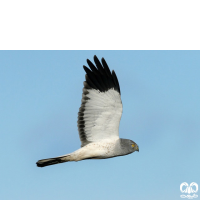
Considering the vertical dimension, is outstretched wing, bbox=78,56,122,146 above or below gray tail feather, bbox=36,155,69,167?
above

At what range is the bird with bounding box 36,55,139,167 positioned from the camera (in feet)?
33.3

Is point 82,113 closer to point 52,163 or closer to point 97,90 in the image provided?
point 97,90

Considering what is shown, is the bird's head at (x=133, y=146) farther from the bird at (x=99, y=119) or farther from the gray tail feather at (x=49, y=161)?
the gray tail feather at (x=49, y=161)

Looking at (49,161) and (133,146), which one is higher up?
(133,146)

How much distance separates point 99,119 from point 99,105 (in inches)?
18.0

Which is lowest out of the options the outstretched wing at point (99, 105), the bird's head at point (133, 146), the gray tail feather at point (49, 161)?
the gray tail feather at point (49, 161)

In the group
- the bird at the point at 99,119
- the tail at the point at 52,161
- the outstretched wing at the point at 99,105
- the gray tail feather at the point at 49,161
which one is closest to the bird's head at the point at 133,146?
the bird at the point at 99,119

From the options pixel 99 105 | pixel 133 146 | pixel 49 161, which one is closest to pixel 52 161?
pixel 49 161

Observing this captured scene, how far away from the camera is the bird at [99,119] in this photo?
10.1 m

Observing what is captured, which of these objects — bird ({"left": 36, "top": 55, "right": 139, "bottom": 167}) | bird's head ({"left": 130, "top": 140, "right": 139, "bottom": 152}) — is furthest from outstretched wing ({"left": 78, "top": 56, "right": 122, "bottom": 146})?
bird's head ({"left": 130, "top": 140, "right": 139, "bottom": 152})

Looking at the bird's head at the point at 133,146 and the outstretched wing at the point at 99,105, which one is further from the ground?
the outstretched wing at the point at 99,105

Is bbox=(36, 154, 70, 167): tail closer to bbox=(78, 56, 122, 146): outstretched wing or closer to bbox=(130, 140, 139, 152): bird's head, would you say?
bbox=(78, 56, 122, 146): outstretched wing

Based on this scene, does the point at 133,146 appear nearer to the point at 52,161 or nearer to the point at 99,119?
the point at 99,119

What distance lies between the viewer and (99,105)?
33.5 feet
